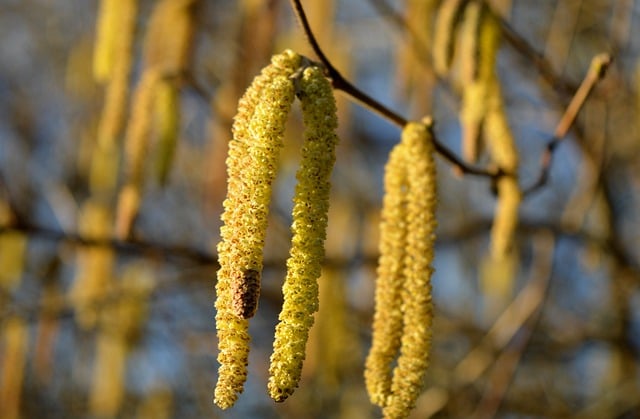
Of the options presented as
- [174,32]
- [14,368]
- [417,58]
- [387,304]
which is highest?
[174,32]

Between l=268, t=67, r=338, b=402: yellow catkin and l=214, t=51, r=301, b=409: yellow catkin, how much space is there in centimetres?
3

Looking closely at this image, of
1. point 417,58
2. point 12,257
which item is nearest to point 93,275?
point 12,257

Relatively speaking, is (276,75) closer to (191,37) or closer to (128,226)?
(128,226)

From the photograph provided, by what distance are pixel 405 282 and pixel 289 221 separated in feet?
5.19

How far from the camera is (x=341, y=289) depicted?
179 cm

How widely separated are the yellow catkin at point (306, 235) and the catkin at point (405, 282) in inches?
5.8

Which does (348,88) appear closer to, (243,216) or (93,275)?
(243,216)

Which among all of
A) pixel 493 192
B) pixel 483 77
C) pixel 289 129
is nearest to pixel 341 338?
pixel 493 192

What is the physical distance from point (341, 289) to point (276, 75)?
1.06 m

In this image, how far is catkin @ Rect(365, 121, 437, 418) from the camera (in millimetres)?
Result: 824

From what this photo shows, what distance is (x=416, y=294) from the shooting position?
84 centimetres

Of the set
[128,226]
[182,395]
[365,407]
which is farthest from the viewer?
[182,395]

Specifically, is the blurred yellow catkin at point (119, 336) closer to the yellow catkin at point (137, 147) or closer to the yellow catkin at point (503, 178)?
the yellow catkin at point (137, 147)

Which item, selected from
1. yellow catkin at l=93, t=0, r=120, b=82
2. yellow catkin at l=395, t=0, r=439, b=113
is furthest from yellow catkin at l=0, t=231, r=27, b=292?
yellow catkin at l=395, t=0, r=439, b=113
